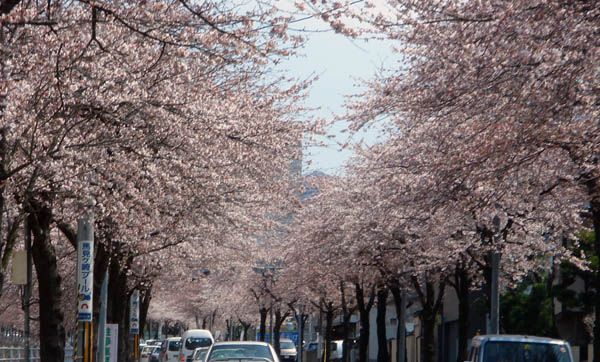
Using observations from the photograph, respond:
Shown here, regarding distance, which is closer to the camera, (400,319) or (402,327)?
(400,319)

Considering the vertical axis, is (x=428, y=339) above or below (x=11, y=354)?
above

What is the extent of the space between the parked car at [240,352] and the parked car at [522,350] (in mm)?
4378

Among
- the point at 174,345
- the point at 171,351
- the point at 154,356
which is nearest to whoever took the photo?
the point at 171,351

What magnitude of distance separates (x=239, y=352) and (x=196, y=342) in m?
22.2

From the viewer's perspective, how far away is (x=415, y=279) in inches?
1321

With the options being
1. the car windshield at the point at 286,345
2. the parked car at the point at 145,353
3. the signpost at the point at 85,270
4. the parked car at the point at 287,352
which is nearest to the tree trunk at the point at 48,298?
the signpost at the point at 85,270

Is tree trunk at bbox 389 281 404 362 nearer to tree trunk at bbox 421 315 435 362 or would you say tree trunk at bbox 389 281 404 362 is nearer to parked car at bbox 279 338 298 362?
tree trunk at bbox 421 315 435 362

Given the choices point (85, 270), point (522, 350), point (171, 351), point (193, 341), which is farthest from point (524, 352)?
point (171, 351)

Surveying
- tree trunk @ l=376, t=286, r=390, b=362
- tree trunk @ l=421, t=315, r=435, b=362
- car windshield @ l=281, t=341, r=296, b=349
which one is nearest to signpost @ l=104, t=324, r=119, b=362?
tree trunk @ l=421, t=315, r=435, b=362

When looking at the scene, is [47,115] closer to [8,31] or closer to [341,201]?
[8,31]

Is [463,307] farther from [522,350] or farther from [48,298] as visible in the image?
[48,298]

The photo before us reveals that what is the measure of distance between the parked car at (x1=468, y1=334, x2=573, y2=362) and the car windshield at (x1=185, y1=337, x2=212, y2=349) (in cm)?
2563

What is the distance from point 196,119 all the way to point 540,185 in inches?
235

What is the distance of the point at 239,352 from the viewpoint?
2059 centimetres
